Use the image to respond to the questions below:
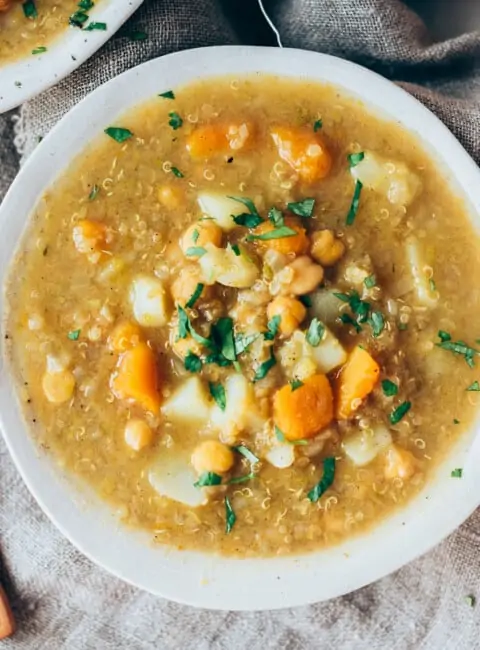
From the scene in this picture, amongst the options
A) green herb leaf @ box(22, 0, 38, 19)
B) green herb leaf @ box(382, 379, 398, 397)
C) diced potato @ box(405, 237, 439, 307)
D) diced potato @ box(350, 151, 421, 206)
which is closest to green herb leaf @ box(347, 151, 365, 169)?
diced potato @ box(350, 151, 421, 206)

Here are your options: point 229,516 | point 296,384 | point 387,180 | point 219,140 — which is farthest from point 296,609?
point 219,140

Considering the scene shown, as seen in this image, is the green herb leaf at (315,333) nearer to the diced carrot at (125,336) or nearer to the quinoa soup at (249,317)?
the quinoa soup at (249,317)

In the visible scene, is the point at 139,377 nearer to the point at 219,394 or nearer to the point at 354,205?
the point at 219,394

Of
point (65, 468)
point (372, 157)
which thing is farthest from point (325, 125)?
point (65, 468)

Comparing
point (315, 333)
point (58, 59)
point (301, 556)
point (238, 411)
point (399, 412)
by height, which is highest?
point (58, 59)

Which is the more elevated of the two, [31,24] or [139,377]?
[31,24]

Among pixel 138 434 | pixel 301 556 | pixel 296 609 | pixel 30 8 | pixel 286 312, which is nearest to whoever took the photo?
pixel 286 312

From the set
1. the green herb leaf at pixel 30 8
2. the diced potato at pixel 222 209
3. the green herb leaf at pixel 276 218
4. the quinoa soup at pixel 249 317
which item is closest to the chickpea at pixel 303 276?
the quinoa soup at pixel 249 317

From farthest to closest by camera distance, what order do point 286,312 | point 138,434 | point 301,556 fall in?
point 301,556 < point 138,434 < point 286,312
